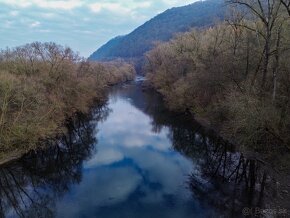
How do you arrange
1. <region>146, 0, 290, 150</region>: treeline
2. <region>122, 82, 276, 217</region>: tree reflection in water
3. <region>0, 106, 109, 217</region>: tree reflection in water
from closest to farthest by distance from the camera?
<region>122, 82, 276, 217</region>: tree reflection in water < <region>0, 106, 109, 217</region>: tree reflection in water < <region>146, 0, 290, 150</region>: treeline

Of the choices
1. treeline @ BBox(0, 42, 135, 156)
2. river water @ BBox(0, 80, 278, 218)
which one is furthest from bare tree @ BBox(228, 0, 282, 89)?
treeline @ BBox(0, 42, 135, 156)

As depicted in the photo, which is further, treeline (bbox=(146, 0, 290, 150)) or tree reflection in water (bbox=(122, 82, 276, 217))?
treeline (bbox=(146, 0, 290, 150))

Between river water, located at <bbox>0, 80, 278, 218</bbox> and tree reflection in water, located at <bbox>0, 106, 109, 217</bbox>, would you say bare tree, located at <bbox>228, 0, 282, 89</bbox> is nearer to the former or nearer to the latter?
river water, located at <bbox>0, 80, 278, 218</bbox>

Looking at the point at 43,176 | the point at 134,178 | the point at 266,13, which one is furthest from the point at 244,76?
the point at 43,176

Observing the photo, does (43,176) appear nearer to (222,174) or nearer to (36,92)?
(36,92)

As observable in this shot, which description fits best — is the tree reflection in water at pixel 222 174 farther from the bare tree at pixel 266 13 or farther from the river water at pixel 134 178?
the bare tree at pixel 266 13

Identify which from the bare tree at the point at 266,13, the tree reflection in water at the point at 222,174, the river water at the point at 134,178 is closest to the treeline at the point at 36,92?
the river water at the point at 134,178

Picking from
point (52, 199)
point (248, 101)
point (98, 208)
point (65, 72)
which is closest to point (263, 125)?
point (248, 101)
